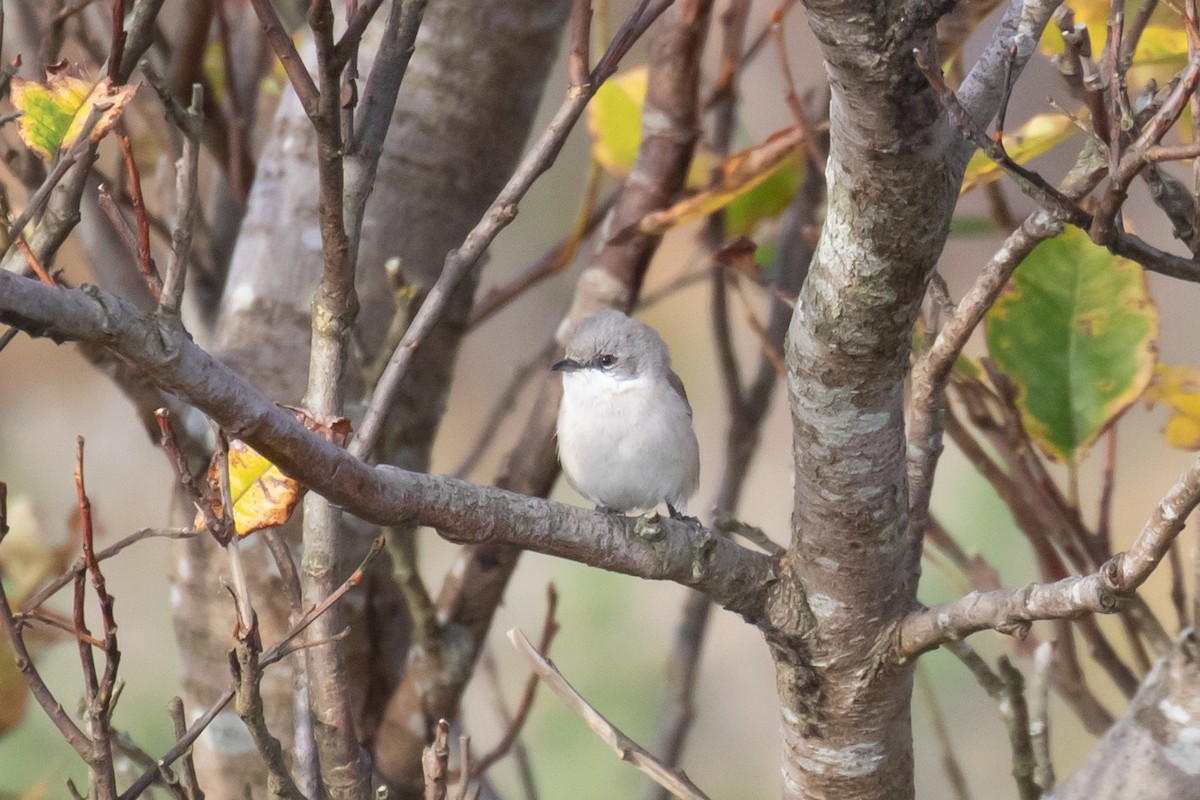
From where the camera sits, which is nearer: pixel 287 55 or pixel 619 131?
pixel 287 55

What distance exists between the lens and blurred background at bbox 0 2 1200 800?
4.01 metres

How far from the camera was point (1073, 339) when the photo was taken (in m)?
1.77

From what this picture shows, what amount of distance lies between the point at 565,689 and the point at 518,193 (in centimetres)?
64

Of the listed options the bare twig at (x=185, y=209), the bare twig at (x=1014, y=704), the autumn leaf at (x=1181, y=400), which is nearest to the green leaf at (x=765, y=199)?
the autumn leaf at (x=1181, y=400)

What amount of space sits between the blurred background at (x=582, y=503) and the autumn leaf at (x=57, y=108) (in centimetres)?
251

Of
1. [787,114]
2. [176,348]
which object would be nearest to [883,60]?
[176,348]

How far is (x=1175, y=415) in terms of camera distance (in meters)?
1.78

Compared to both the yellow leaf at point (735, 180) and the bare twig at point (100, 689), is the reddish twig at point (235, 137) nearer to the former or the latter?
the yellow leaf at point (735, 180)

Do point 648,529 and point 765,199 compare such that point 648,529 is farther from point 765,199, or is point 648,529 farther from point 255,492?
point 765,199

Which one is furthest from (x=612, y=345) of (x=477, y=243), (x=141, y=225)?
(x=141, y=225)

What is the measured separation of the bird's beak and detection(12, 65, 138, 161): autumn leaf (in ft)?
3.93

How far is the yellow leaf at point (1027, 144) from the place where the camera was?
1.46 meters

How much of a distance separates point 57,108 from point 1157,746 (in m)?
1.39

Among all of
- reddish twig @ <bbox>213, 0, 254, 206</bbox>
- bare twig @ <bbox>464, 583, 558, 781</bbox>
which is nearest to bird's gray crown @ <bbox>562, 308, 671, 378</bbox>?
bare twig @ <bbox>464, 583, 558, 781</bbox>
